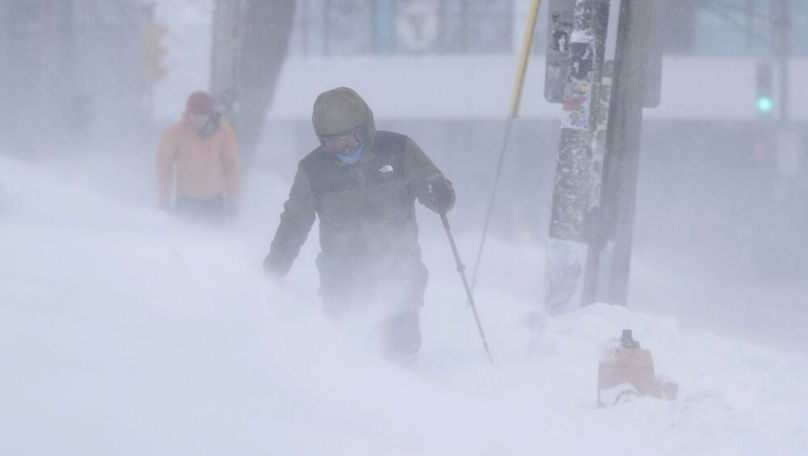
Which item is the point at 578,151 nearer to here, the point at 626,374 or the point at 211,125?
the point at 626,374

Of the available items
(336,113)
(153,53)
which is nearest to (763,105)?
(153,53)

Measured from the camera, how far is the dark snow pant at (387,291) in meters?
5.90

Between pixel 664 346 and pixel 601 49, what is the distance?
182cm

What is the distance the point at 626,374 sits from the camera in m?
5.20

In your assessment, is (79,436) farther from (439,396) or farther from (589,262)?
(589,262)

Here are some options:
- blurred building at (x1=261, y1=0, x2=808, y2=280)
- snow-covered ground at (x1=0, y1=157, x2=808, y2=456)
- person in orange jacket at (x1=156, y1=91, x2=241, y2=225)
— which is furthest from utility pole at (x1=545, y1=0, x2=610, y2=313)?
blurred building at (x1=261, y1=0, x2=808, y2=280)

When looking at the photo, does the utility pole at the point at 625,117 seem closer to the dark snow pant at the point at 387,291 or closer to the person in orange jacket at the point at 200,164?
the dark snow pant at the point at 387,291

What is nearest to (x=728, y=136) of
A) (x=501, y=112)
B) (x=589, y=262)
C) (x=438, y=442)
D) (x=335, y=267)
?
(x=501, y=112)

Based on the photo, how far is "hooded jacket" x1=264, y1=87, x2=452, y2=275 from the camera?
5.72m

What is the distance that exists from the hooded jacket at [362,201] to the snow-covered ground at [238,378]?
42 centimetres

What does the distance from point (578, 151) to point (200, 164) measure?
146 inches

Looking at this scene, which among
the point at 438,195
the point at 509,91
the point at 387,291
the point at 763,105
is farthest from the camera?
the point at 509,91

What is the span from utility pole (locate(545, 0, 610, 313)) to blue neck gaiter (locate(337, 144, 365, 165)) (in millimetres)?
1949

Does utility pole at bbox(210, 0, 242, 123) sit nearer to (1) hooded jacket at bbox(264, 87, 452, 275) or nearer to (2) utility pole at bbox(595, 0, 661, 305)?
(2) utility pole at bbox(595, 0, 661, 305)
